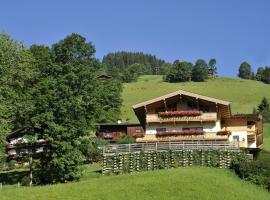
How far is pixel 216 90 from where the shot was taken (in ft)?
504

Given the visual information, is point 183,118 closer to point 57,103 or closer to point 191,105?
point 191,105

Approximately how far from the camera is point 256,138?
68.2 m

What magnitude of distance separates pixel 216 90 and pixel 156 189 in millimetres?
117255

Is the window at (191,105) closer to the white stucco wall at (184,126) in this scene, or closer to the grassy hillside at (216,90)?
the white stucco wall at (184,126)

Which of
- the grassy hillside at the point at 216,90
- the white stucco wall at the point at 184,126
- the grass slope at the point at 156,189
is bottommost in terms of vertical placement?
the grass slope at the point at 156,189

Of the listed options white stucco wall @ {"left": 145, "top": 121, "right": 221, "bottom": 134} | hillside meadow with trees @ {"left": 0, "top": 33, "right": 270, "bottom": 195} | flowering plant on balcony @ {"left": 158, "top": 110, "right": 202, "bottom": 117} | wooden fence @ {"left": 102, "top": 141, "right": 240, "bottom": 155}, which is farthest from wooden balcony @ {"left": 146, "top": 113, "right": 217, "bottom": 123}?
wooden fence @ {"left": 102, "top": 141, "right": 240, "bottom": 155}

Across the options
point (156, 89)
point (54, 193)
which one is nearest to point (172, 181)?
point (54, 193)

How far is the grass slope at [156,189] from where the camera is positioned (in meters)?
37.2

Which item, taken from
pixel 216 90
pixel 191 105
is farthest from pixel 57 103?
pixel 216 90

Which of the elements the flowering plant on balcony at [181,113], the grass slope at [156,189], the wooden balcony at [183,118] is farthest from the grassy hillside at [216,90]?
the grass slope at [156,189]

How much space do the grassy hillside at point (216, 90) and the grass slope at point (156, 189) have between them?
283 feet

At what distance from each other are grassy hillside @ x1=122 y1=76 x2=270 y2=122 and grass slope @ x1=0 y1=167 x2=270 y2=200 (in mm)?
86340

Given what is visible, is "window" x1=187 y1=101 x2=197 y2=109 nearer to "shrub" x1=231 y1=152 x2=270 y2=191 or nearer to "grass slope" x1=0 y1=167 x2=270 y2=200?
"shrub" x1=231 y1=152 x2=270 y2=191

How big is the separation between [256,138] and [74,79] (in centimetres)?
2635
